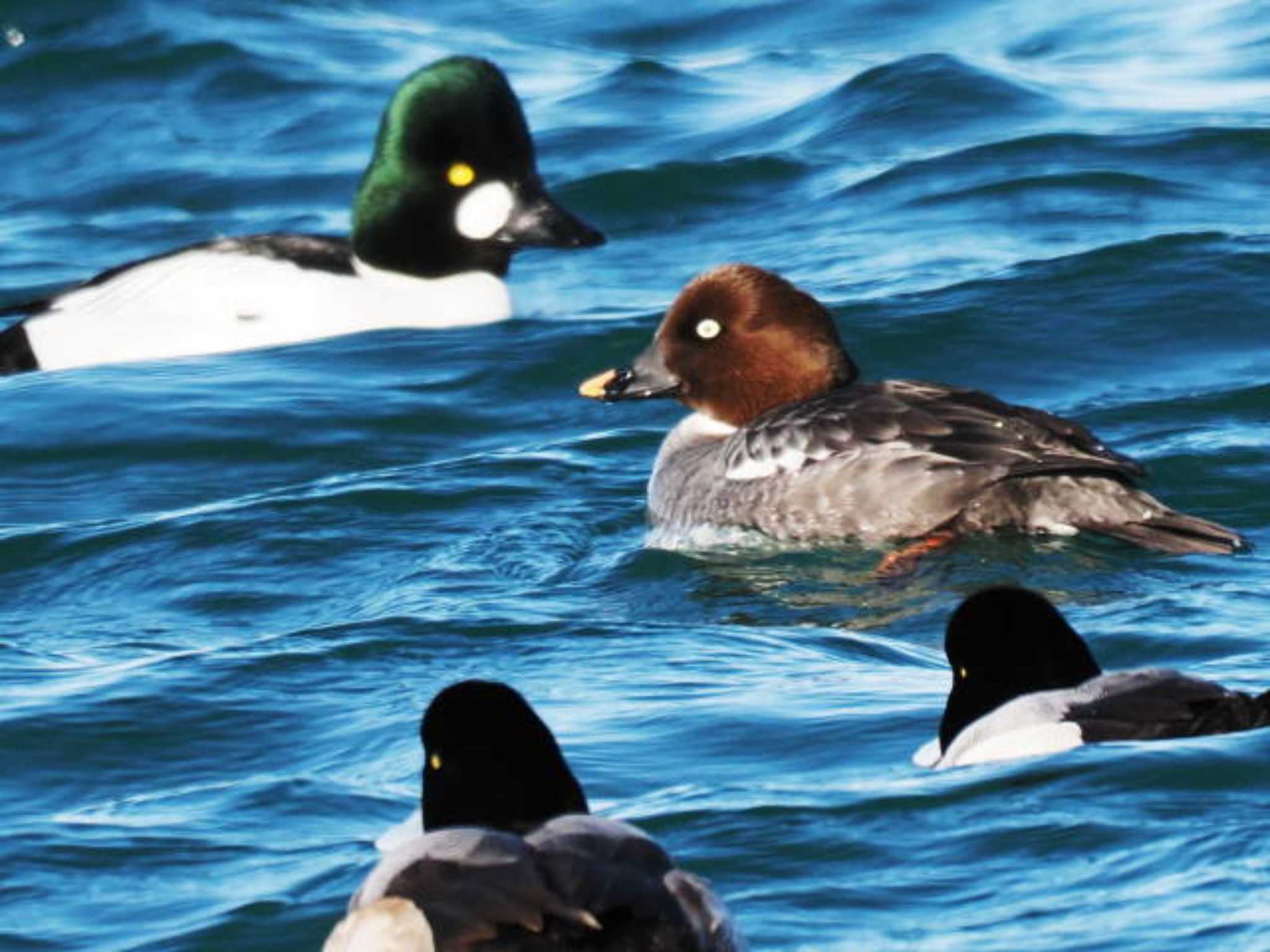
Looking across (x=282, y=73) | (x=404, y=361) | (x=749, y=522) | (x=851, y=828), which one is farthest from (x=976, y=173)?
(x=851, y=828)

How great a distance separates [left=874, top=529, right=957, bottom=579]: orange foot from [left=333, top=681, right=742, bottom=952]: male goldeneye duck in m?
3.82

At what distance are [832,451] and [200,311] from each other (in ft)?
15.1

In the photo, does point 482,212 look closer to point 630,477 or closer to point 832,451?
point 630,477

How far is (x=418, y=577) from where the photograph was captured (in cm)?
971

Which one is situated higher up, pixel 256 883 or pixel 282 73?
pixel 282 73

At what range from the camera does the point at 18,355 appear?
13.6 meters

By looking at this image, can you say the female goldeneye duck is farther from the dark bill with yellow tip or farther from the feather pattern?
the dark bill with yellow tip

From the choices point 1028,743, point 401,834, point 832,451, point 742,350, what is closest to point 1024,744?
point 1028,743

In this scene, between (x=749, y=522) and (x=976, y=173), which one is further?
(x=976, y=173)

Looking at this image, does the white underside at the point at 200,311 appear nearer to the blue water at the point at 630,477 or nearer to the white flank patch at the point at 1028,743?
the blue water at the point at 630,477

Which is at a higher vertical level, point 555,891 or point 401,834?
point 555,891

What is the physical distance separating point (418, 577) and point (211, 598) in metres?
0.62

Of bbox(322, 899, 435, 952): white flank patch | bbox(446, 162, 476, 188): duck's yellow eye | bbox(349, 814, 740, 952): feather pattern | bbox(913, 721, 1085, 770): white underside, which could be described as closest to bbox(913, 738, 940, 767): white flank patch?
bbox(913, 721, 1085, 770): white underside

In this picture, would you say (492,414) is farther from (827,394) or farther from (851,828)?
(851,828)
